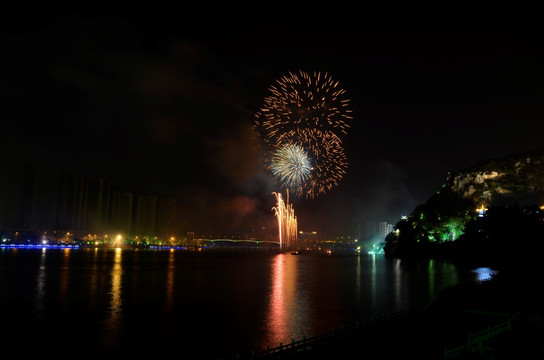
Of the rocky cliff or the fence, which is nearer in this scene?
the fence

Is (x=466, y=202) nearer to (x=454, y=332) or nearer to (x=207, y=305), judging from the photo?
(x=207, y=305)

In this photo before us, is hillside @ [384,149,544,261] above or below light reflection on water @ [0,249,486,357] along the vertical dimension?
above

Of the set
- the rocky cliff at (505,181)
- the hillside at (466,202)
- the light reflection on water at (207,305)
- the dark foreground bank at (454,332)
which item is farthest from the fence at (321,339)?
the rocky cliff at (505,181)

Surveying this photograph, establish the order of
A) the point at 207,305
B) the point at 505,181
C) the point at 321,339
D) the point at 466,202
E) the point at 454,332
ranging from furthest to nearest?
the point at 505,181 < the point at 466,202 < the point at 207,305 < the point at 454,332 < the point at 321,339

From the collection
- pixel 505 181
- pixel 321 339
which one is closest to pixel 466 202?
pixel 505 181

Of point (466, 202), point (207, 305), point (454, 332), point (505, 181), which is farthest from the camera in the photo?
point (505, 181)

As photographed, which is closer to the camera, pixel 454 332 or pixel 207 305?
pixel 454 332

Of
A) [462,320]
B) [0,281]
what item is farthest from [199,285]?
[462,320]

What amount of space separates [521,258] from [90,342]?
2155 inches

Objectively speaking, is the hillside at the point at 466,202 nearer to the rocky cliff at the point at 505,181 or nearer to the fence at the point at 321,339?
the rocky cliff at the point at 505,181

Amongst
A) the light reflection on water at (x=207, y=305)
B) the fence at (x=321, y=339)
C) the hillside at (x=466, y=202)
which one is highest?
the hillside at (x=466, y=202)

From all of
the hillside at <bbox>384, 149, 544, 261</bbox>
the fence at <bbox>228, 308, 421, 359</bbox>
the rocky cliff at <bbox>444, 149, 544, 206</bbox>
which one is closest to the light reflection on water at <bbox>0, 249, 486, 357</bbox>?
the fence at <bbox>228, 308, 421, 359</bbox>

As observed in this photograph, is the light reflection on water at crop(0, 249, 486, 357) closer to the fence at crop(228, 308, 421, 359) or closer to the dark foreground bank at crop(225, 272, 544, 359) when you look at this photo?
the fence at crop(228, 308, 421, 359)

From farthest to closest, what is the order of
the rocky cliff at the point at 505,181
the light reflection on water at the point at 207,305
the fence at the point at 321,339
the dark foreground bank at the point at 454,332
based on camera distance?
the rocky cliff at the point at 505,181
the light reflection on water at the point at 207,305
the fence at the point at 321,339
the dark foreground bank at the point at 454,332
